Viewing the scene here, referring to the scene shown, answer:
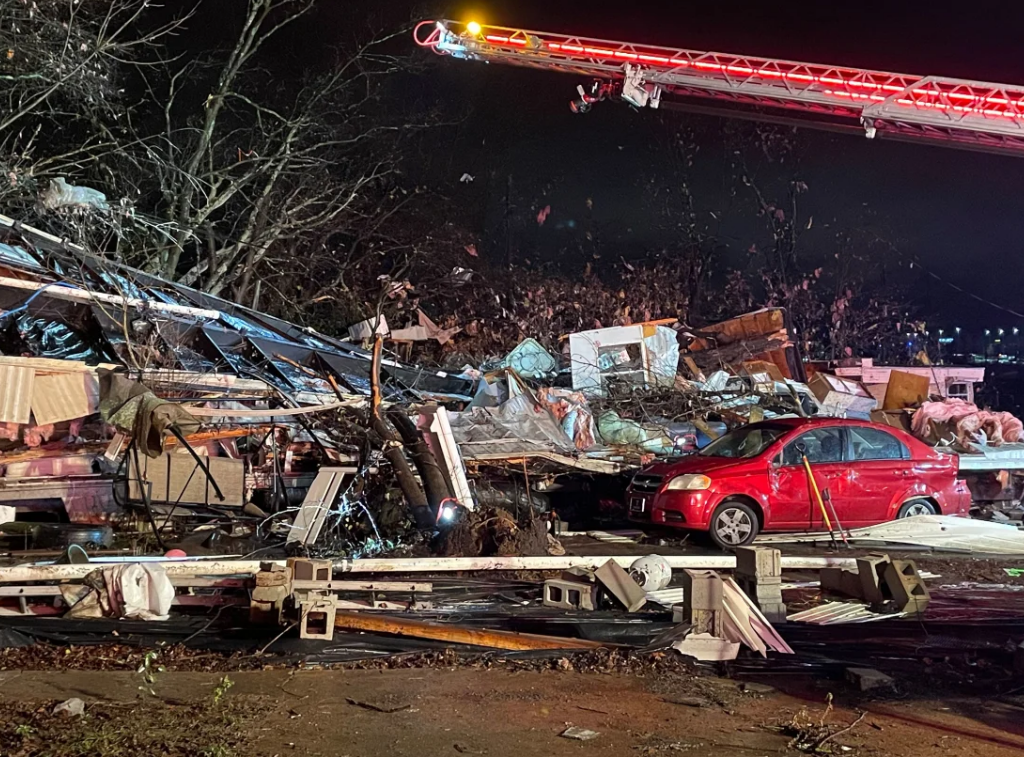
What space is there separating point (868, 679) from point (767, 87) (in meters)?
10.8

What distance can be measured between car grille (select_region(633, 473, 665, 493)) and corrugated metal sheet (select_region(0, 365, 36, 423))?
7.53 meters

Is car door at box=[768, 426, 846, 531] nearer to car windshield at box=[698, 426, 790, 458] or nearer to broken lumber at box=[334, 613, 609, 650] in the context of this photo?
car windshield at box=[698, 426, 790, 458]

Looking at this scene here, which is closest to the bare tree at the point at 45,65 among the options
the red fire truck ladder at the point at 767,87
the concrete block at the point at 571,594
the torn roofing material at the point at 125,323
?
the torn roofing material at the point at 125,323

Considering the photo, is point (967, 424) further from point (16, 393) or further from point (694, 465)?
point (16, 393)

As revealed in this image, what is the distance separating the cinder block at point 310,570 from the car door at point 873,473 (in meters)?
7.07

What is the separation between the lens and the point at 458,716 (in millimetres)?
4480

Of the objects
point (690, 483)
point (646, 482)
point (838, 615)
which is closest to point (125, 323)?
point (646, 482)

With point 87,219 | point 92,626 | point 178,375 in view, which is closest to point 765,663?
point 92,626

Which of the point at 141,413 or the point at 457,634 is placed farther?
the point at 141,413

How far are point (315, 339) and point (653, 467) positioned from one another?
23.9 feet

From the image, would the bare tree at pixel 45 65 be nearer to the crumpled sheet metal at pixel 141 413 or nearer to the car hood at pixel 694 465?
the crumpled sheet metal at pixel 141 413

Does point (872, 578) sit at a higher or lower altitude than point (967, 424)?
lower

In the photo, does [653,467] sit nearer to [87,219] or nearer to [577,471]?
[577,471]

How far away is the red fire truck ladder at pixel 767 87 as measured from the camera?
10852 mm
